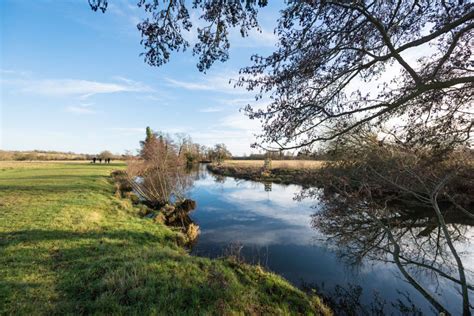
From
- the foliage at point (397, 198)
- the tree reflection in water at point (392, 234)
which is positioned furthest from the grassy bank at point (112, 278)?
the foliage at point (397, 198)

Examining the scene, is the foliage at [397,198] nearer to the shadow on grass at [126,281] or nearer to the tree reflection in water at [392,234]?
the tree reflection in water at [392,234]

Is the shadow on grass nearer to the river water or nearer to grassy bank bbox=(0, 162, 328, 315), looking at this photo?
grassy bank bbox=(0, 162, 328, 315)

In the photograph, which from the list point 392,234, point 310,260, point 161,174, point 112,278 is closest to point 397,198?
point 392,234

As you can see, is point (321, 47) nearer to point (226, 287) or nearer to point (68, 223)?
point (226, 287)

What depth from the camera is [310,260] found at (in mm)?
10000

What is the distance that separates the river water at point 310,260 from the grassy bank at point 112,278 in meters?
1.87

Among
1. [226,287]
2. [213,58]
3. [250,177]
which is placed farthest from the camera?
[250,177]

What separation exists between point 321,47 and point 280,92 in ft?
3.47

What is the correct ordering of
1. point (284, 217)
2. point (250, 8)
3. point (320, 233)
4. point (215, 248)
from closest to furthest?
point (250, 8) < point (215, 248) < point (320, 233) < point (284, 217)

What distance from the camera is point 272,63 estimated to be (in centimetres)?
463

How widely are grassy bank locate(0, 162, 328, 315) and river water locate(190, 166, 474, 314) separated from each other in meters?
1.87

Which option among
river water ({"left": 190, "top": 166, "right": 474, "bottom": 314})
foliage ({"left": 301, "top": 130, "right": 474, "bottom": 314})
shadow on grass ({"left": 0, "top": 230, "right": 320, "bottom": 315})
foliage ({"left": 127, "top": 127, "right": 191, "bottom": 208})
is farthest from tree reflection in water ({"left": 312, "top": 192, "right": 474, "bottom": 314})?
foliage ({"left": 127, "top": 127, "right": 191, "bottom": 208})

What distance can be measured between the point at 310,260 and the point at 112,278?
300 inches

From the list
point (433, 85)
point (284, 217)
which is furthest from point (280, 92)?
point (284, 217)
